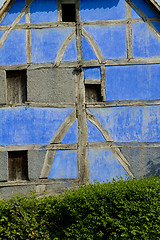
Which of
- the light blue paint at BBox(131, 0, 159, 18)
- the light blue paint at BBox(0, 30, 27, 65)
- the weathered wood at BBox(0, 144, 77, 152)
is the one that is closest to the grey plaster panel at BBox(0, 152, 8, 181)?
the weathered wood at BBox(0, 144, 77, 152)

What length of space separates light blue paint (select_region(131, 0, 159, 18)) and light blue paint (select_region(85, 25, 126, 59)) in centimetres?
58

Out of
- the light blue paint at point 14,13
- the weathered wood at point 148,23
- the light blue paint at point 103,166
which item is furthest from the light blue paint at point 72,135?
the weathered wood at point 148,23

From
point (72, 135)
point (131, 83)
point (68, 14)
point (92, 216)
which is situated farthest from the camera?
point (68, 14)

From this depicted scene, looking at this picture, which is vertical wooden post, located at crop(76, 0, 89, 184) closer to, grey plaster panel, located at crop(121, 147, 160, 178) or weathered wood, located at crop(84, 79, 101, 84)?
weathered wood, located at crop(84, 79, 101, 84)

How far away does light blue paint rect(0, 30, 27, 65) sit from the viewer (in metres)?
11.5

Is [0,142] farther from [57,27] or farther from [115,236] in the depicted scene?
[115,236]

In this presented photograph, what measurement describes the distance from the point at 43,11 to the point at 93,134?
4.27m

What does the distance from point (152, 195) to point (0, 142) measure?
16.9 ft

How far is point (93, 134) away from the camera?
11359mm

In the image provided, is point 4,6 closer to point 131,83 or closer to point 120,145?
point 131,83

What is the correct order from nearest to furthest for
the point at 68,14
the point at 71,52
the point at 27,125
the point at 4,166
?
the point at 4,166
the point at 27,125
the point at 71,52
the point at 68,14

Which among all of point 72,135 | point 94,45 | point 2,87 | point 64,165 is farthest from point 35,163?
point 94,45

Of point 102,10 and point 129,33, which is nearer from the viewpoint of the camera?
point 129,33

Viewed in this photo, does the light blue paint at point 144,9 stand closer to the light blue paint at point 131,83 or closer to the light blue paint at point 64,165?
the light blue paint at point 131,83
